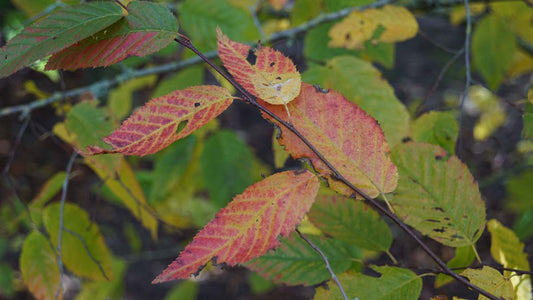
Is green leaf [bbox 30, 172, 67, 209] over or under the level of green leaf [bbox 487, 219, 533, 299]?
over

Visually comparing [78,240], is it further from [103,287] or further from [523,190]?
[523,190]

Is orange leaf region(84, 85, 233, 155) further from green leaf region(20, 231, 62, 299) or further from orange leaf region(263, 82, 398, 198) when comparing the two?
green leaf region(20, 231, 62, 299)

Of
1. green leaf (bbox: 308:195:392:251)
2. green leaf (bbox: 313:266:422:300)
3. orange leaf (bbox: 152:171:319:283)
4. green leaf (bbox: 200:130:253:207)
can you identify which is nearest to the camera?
orange leaf (bbox: 152:171:319:283)

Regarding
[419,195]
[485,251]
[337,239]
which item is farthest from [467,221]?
[485,251]

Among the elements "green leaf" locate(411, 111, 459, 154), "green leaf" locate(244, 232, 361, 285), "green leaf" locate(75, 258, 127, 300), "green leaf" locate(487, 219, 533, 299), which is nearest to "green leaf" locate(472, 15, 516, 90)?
"green leaf" locate(411, 111, 459, 154)

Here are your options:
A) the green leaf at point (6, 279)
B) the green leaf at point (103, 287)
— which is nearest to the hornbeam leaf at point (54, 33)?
the green leaf at point (103, 287)

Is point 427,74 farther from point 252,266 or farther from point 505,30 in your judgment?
point 252,266
